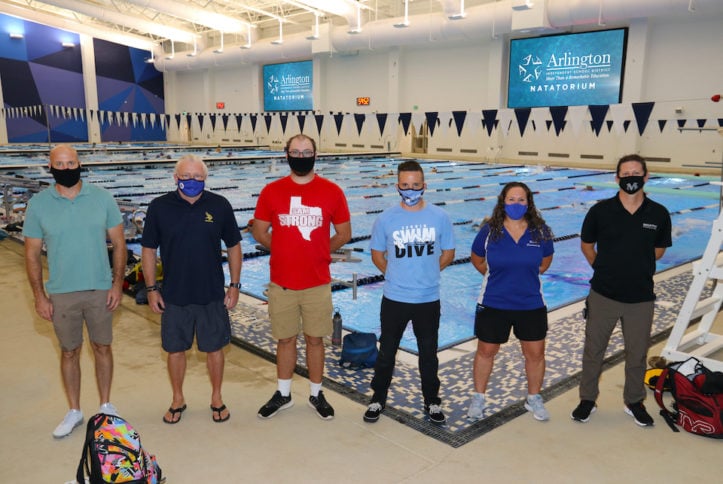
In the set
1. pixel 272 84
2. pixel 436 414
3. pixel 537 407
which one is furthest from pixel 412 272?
pixel 272 84

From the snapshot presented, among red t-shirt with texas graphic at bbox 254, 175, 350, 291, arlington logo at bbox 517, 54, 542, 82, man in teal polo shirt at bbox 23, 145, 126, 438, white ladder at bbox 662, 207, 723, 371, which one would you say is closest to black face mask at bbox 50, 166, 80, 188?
man in teal polo shirt at bbox 23, 145, 126, 438

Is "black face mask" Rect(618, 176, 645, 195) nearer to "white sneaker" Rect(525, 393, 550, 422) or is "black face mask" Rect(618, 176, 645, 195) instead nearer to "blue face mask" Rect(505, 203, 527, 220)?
"blue face mask" Rect(505, 203, 527, 220)

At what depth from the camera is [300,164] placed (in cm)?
290

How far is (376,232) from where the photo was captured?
2998 mm

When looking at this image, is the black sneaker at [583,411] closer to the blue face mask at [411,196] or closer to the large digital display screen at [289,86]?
the blue face mask at [411,196]

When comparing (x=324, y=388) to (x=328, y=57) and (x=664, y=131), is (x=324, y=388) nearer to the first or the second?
(x=664, y=131)

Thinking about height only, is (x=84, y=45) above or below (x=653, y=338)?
above

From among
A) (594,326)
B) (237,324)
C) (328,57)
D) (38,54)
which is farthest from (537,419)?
(38,54)

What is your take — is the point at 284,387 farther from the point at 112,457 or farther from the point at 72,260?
the point at 72,260

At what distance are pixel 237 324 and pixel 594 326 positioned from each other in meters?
2.60

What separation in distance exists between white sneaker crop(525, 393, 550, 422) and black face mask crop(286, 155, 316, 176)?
5.53ft

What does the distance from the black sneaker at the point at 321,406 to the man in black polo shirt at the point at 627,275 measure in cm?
128

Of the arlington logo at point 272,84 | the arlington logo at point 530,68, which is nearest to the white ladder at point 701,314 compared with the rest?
the arlington logo at point 530,68

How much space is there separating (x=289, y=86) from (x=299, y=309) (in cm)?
2936
